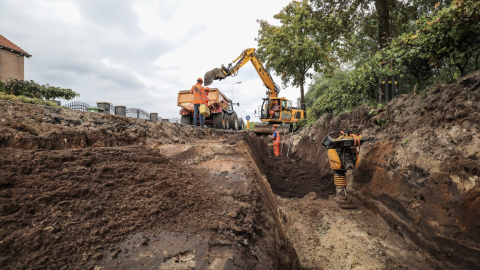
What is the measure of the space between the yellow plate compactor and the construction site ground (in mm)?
268

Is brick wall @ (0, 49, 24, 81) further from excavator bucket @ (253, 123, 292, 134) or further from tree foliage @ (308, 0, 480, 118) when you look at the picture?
tree foliage @ (308, 0, 480, 118)

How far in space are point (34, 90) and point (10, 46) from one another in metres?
8.53

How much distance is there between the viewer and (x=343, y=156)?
Result: 4.69 metres

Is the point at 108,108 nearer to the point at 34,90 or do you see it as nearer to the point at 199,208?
the point at 34,90

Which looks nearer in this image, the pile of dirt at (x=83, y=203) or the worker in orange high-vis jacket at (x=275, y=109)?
the pile of dirt at (x=83, y=203)

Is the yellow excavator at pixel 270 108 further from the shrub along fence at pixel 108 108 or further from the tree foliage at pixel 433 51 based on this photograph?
the shrub along fence at pixel 108 108

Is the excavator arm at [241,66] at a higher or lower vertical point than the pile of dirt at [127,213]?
higher

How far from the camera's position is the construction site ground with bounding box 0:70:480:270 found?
1.61 meters

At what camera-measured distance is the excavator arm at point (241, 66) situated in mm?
12039

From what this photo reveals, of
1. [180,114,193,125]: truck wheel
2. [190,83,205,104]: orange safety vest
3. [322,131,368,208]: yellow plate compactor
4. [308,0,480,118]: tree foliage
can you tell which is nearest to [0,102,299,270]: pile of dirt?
[322,131,368,208]: yellow plate compactor

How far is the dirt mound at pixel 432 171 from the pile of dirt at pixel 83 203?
9.04ft

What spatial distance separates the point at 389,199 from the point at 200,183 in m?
3.20

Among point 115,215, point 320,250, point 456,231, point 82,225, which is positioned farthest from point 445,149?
point 82,225

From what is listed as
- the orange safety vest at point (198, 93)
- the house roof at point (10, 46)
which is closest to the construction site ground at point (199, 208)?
the orange safety vest at point (198, 93)
